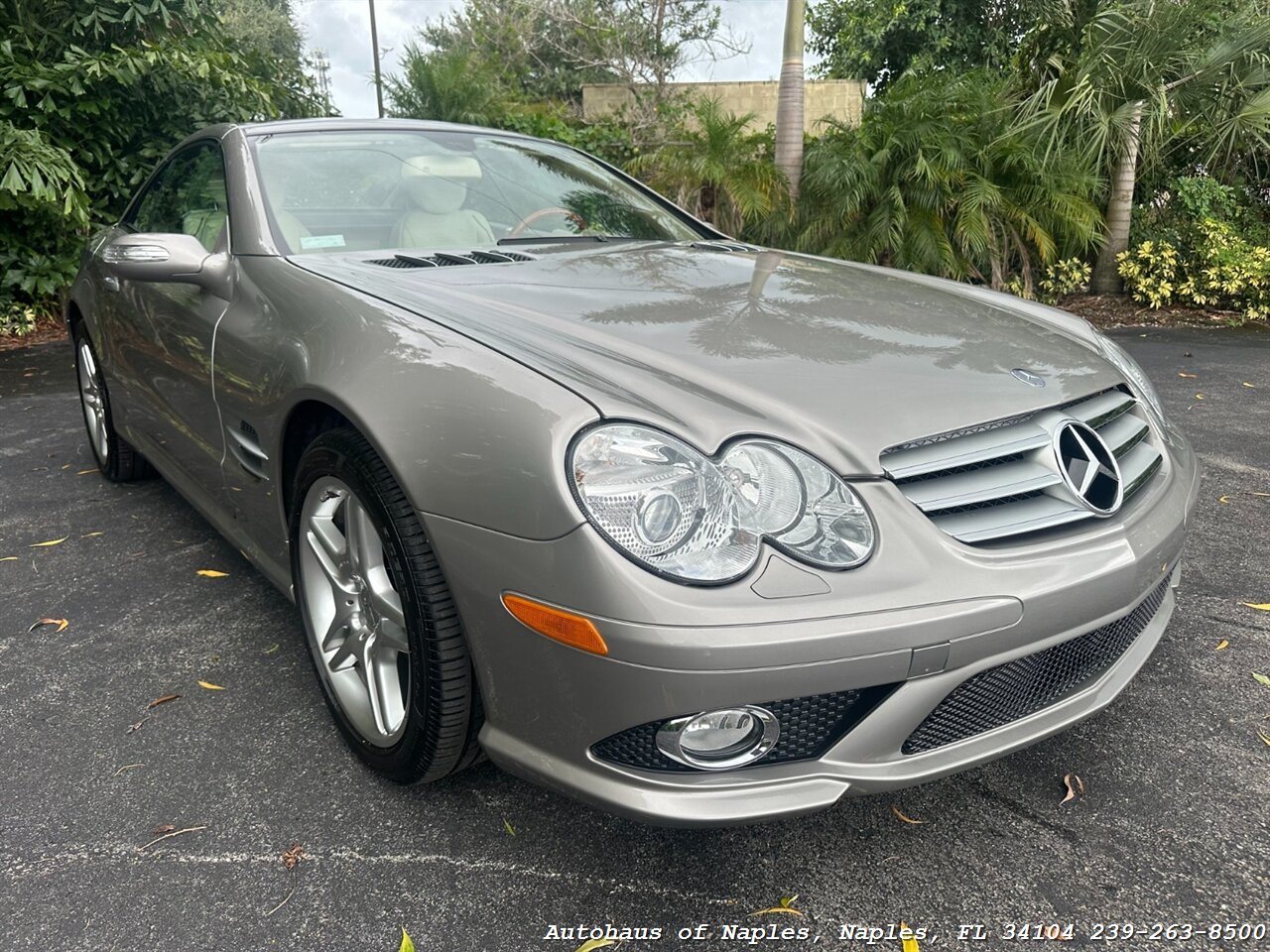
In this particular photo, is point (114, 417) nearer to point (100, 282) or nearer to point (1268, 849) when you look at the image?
point (100, 282)

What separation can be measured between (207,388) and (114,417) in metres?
1.46

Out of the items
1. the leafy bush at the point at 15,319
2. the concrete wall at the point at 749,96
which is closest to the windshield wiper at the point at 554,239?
the leafy bush at the point at 15,319

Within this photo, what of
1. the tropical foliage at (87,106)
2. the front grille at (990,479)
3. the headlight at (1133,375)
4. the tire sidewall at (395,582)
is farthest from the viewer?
the tropical foliage at (87,106)

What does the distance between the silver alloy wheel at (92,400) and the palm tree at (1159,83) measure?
6808 millimetres

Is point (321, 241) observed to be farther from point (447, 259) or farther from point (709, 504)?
point (709, 504)

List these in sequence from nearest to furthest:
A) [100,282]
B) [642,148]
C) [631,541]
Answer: [631,541] < [100,282] < [642,148]

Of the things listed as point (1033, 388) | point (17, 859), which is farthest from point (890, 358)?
point (17, 859)

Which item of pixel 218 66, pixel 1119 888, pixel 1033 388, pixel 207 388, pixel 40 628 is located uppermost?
pixel 218 66

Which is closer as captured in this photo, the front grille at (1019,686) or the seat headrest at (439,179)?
the front grille at (1019,686)

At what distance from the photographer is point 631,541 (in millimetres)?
1335

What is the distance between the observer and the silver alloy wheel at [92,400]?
371 cm

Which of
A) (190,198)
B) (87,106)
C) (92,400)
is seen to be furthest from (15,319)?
(190,198)

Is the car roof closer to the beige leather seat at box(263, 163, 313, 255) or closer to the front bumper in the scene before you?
the beige leather seat at box(263, 163, 313, 255)

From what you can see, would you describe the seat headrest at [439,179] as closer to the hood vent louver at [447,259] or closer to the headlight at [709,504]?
the hood vent louver at [447,259]
